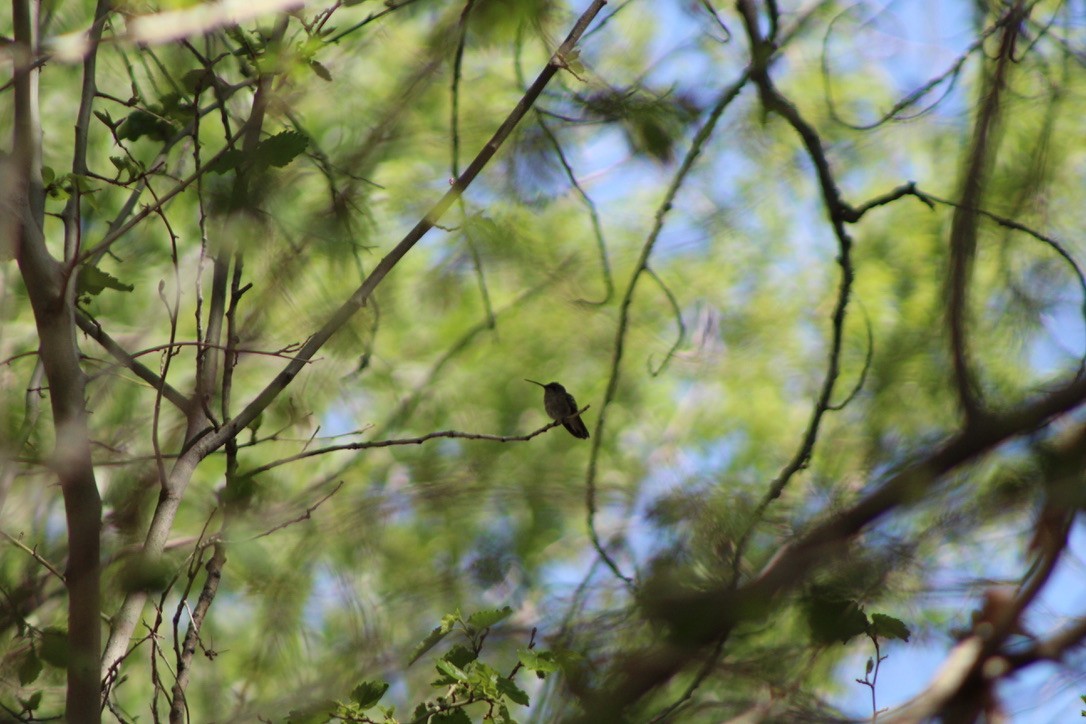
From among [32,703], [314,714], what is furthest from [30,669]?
[314,714]

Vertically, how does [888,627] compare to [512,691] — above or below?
below

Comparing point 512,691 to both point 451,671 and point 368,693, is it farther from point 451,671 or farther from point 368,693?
point 368,693

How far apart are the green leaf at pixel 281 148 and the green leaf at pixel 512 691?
2.99 ft

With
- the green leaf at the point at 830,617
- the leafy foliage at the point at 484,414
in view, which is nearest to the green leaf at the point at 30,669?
the leafy foliage at the point at 484,414

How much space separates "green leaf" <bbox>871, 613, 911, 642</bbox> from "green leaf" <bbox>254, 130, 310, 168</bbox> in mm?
1135

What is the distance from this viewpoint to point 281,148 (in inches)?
69.5

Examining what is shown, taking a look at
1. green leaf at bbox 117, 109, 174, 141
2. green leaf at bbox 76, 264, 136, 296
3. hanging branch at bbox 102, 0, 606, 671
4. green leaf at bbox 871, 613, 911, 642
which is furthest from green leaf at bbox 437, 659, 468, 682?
green leaf at bbox 117, 109, 174, 141

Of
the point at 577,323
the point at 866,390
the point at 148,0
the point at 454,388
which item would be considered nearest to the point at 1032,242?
the point at 866,390

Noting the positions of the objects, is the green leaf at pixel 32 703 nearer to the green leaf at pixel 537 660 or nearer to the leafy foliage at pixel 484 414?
the leafy foliage at pixel 484 414

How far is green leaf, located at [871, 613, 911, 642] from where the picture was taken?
128 centimetres

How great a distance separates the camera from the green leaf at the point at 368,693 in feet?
5.27

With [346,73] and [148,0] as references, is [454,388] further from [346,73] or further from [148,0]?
[148,0]

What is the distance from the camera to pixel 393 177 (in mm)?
4797

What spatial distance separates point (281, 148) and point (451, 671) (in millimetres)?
891
